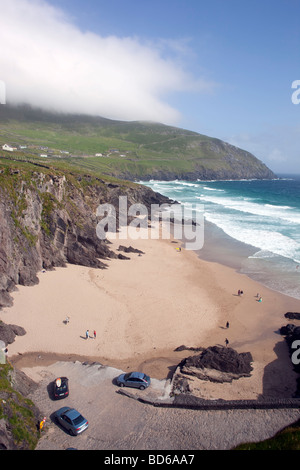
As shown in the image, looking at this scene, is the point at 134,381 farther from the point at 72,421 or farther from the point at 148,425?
the point at 72,421

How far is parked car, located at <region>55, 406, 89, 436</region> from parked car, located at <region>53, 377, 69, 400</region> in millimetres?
1607

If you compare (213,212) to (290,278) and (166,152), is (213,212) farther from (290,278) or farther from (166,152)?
(166,152)

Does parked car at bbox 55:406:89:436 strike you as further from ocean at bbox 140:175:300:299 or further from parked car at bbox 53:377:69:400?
ocean at bbox 140:175:300:299

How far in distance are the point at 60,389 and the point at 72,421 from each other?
9.68 ft

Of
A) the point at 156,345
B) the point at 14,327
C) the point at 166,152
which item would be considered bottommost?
the point at 156,345

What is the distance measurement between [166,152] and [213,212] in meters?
130

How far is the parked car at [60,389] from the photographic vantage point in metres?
17.3

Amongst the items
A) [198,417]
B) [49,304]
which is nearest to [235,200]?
[49,304]

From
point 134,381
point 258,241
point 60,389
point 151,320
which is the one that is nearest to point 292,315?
point 151,320

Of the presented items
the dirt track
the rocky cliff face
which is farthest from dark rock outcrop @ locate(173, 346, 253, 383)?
the rocky cliff face

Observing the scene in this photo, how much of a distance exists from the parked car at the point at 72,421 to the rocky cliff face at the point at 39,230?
1355 cm

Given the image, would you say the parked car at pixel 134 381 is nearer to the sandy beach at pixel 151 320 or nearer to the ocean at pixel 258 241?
the sandy beach at pixel 151 320

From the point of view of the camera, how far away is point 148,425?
15.2m

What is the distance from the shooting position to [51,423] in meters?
15.5
